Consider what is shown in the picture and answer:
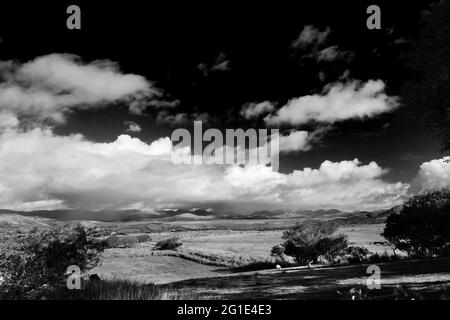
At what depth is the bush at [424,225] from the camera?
118ft

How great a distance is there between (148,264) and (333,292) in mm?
32465

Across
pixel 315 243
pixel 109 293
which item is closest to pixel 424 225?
pixel 315 243

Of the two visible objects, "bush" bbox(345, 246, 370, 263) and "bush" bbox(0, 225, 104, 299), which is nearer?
"bush" bbox(0, 225, 104, 299)

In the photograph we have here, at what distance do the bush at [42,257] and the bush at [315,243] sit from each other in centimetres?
2506

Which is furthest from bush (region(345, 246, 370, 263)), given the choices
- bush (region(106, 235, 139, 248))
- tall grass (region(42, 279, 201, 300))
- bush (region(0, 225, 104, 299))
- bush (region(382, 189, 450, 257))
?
tall grass (region(42, 279, 201, 300))

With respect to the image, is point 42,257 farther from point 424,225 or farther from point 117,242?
point 117,242

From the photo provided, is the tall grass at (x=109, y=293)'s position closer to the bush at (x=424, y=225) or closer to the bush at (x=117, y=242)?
the bush at (x=117, y=242)

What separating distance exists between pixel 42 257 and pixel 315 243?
2908cm

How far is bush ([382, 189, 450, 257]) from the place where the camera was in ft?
118

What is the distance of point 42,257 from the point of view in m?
17.5

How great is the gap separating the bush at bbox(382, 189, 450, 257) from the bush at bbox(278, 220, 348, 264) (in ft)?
18.8

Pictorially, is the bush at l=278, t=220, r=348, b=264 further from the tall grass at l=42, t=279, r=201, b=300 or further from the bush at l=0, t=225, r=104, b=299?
the tall grass at l=42, t=279, r=201, b=300
